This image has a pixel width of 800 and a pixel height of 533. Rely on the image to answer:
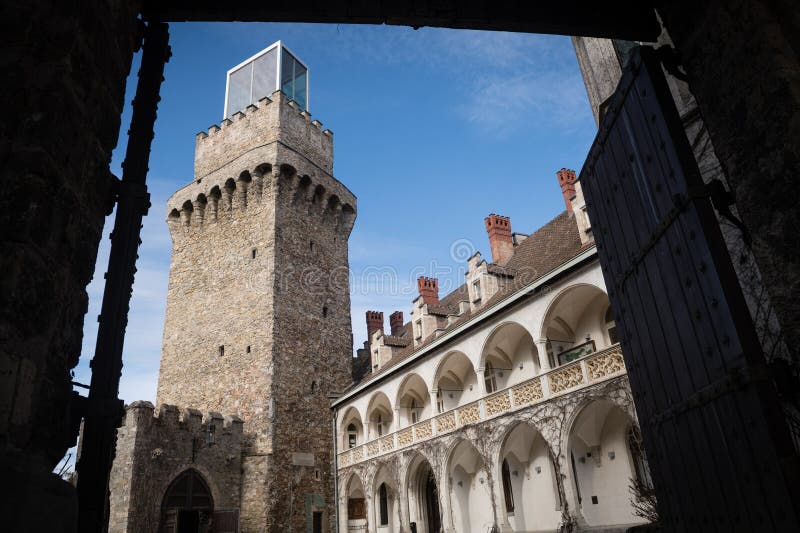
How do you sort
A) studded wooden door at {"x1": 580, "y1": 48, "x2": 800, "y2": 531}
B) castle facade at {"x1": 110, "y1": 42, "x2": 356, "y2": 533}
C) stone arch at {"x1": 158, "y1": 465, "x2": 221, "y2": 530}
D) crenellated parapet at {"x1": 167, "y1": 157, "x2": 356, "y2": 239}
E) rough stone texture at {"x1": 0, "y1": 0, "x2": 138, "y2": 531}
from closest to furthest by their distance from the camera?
1. rough stone texture at {"x1": 0, "y1": 0, "x2": 138, "y2": 531}
2. studded wooden door at {"x1": 580, "y1": 48, "x2": 800, "y2": 531}
3. stone arch at {"x1": 158, "y1": 465, "x2": 221, "y2": 530}
4. castle facade at {"x1": 110, "y1": 42, "x2": 356, "y2": 533}
5. crenellated parapet at {"x1": 167, "y1": 157, "x2": 356, "y2": 239}

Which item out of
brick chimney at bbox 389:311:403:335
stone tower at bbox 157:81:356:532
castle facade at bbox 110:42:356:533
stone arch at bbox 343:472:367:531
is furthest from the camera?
brick chimney at bbox 389:311:403:335

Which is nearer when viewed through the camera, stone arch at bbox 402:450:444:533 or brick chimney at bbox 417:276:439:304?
stone arch at bbox 402:450:444:533

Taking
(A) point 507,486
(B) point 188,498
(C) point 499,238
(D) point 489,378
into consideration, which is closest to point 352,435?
(B) point 188,498

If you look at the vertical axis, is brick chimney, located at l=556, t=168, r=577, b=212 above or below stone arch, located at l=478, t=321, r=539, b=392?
above

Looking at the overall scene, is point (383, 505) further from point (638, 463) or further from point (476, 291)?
point (638, 463)

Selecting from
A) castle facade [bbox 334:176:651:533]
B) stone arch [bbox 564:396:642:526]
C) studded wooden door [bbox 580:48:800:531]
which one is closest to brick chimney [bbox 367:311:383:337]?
castle facade [bbox 334:176:651:533]

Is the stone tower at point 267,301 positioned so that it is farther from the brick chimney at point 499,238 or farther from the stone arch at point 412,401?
the brick chimney at point 499,238

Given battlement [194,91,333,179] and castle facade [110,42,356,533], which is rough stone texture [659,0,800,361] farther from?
battlement [194,91,333,179]

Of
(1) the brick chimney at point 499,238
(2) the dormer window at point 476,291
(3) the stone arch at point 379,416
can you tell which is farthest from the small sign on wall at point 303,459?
(1) the brick chimney at point 499,238

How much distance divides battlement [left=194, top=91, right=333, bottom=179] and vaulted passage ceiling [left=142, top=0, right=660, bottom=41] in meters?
23.0

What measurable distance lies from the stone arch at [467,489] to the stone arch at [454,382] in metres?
1.74

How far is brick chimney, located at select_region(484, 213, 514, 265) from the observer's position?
2295 cm

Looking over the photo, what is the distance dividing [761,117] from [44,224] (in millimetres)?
3137

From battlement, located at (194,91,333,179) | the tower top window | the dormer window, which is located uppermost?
the tower top window
